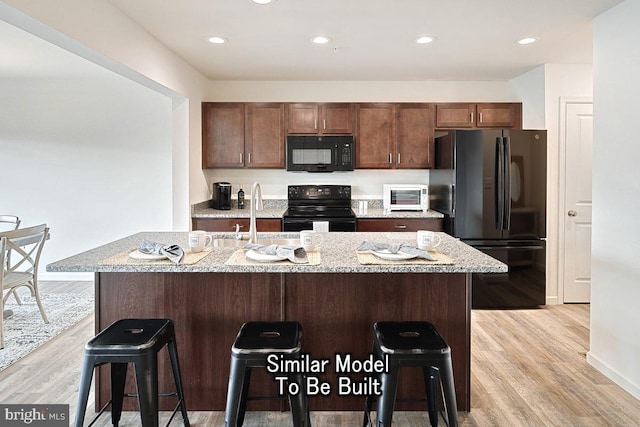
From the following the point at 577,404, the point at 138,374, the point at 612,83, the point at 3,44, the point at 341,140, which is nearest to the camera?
the point at 138,374

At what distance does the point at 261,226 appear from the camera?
14.4 ft

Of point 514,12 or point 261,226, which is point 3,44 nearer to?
point 261,226

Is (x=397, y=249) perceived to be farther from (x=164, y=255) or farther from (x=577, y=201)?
(x=577, y=201)

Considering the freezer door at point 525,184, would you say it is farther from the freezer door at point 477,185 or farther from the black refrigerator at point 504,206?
the freezer door at point 477,185

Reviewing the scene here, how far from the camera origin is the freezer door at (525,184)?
4008 mm

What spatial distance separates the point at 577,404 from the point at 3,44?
16.3ft

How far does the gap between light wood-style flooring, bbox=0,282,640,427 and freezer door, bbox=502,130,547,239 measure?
918 mm

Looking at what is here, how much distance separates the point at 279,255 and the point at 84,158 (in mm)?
4070

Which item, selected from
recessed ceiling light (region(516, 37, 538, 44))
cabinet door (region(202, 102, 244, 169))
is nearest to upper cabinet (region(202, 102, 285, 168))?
cabinet door (region(202, 102, 244, 169))

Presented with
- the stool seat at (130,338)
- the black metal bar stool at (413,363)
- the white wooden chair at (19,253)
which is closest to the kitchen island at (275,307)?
the stool seat at (130,338)

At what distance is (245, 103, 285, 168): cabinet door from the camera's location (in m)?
4.60

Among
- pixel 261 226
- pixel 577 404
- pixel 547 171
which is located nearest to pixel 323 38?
pixel 261 226

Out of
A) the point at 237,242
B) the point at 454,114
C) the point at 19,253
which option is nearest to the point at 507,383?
the point at 237,242

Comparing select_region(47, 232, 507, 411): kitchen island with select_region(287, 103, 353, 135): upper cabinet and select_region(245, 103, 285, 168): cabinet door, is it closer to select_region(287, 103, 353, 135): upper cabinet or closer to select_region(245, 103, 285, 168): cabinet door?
select_region(245, 103, 285, 168): cabinet door
